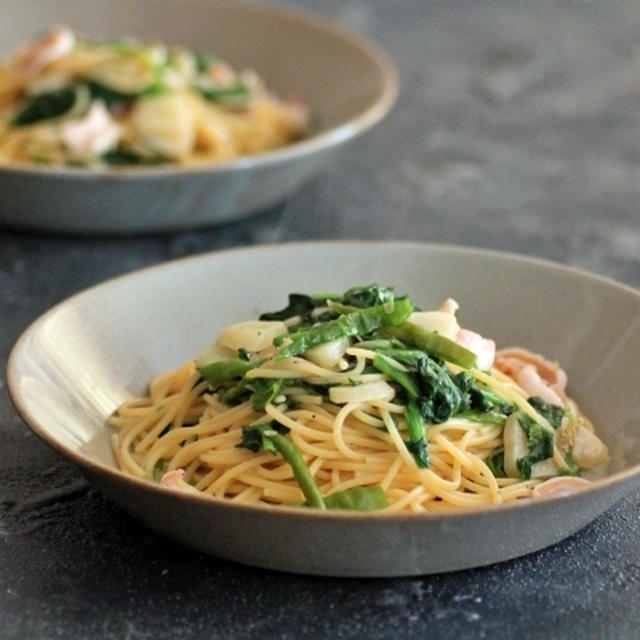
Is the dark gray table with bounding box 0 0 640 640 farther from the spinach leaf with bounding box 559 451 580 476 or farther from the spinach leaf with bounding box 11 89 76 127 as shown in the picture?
the spinach leaf with bounding box 11 89 76 127

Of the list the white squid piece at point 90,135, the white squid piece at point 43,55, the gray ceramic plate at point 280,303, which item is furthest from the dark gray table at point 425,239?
the white squid piece at point 43,55

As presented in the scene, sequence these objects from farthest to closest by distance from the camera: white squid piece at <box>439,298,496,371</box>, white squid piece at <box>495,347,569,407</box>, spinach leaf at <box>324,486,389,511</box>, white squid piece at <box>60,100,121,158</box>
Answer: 1. white squid piece at <box>60,100,121,158</box>
2. white squid piece at <box>495,347,569,407</box>
3. white squid piece at <box>439,298,496,371</box>
4. spinach leaf at <box>324,486,389,511</box>

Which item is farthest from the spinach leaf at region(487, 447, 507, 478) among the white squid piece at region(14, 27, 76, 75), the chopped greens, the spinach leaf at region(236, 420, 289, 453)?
the white squid piece at region(14, 27, 76, 75)

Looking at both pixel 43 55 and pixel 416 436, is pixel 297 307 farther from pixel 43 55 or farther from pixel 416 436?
pixel 43 55

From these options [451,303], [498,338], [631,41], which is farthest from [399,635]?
[631,41]

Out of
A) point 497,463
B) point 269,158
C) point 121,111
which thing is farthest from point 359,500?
point 121,111

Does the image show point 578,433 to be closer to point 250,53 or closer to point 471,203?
point 471,203
